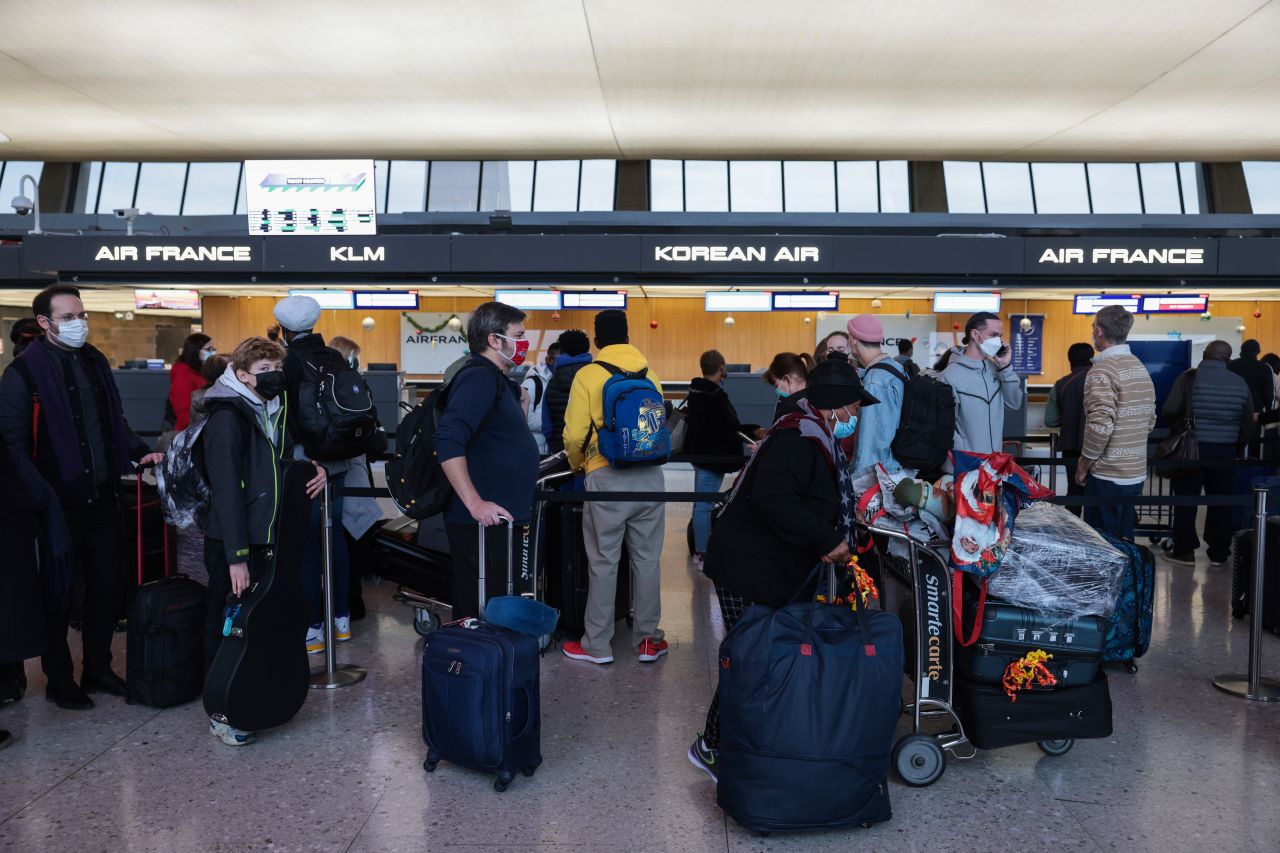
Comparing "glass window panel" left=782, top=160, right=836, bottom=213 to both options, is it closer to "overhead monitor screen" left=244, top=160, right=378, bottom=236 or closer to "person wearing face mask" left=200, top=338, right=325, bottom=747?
"overhead monitor screen" left=244, top=160, right=378, bottom=236

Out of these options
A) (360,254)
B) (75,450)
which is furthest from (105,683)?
(360,254)

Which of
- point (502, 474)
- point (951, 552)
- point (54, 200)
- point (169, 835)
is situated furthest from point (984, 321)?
point (54, 200)

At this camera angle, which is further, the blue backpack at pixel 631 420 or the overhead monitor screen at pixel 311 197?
the overhead monitor screen at pixel 311 197

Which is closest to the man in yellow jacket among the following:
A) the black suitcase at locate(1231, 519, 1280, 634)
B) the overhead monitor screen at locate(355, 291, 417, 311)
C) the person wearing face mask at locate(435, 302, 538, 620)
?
the person wearing face mask at locate(435, 302, 538, 620)

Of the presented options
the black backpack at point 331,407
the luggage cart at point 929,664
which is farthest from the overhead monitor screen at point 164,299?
the luggage cart at point 929,664

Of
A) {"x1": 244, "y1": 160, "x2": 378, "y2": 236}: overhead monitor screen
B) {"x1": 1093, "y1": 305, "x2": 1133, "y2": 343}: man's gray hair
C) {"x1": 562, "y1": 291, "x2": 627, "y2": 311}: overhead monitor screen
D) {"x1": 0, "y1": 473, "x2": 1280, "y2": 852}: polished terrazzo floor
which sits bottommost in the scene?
{"x1": 0, "y1": 473, "x2": 1280, "y2": 852}: polished terrazzo floor

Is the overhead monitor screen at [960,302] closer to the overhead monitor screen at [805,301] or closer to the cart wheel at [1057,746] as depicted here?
the overhead monitor screen at [805,301]

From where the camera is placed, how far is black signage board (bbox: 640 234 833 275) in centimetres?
1191

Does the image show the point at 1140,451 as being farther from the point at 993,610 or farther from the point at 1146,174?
the point at 1146,174

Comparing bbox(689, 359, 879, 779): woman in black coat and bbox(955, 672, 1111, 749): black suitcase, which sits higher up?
bbox(689, 359, 879, 779): woman in black coat

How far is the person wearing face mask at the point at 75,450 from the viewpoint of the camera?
3840 millimetres

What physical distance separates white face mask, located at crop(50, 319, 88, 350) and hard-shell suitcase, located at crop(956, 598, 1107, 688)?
140 inches

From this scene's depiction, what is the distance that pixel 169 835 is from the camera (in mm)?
2906

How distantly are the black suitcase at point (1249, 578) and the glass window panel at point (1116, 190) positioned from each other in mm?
20831
